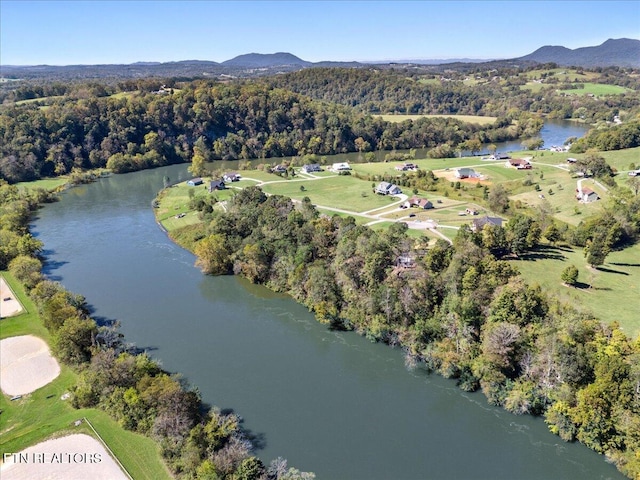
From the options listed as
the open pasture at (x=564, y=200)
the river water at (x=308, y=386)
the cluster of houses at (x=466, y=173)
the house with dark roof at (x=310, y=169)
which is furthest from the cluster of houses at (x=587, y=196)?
the house with dark roof at (x=310, y=169)

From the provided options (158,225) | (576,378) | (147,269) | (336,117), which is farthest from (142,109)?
(576,378)

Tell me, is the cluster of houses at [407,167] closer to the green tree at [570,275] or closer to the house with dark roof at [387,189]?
the house with dark roof at [387,189]

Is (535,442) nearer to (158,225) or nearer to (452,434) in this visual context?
(452,434)

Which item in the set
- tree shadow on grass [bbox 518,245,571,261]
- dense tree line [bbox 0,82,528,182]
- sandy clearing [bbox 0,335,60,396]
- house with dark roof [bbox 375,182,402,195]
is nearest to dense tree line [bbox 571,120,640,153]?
dense tree line [bbox 0,82,528,182]

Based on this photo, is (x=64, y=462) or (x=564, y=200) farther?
(x=564, y=200)

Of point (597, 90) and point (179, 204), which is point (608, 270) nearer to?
point (179, 204)

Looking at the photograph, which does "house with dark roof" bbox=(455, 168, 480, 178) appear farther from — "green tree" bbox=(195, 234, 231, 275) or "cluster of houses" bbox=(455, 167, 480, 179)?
"green tree" bbox=(195, 234, 231, 275)

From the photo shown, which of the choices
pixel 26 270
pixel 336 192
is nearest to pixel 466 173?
pixel 336 192

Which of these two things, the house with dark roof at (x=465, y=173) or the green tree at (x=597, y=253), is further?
the house with dark roof at (x=465, y=173)
